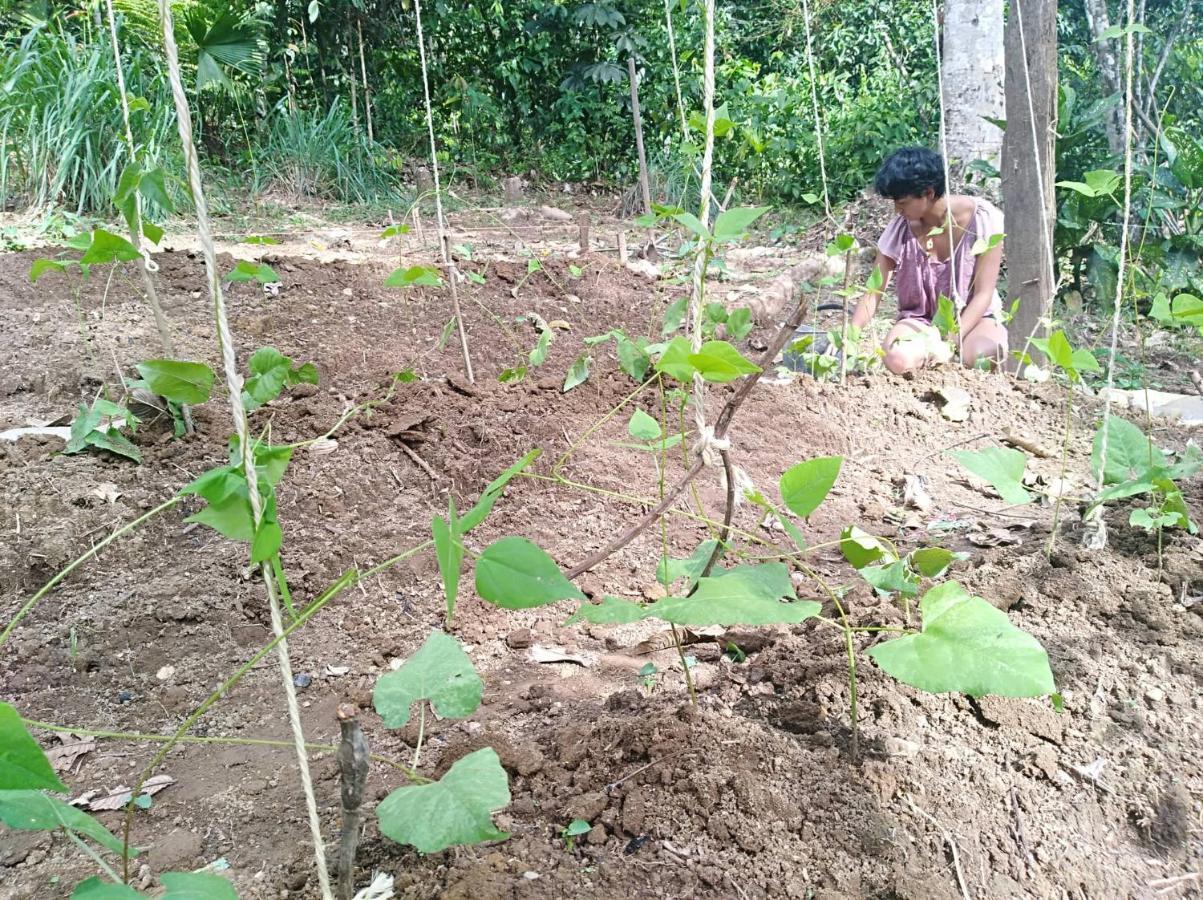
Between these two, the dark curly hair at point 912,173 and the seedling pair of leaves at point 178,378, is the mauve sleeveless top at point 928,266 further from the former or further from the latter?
the seedling pair of leaves at point 178,378

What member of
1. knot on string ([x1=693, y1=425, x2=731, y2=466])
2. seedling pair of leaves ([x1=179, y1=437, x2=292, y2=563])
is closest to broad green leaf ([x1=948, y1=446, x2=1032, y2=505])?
knot on string ([x1=693, y1=425, x2=731, y2=466])

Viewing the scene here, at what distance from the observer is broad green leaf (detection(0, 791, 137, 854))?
2.51ft

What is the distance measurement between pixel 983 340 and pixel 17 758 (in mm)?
3555

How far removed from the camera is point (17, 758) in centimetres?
70

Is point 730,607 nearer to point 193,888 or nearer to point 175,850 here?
point 193,888

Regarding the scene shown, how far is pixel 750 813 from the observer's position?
3.45 feet

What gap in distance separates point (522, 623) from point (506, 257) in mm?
3559

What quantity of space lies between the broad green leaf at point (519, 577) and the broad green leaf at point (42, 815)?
0.40 m

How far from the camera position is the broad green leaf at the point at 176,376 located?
1102mm

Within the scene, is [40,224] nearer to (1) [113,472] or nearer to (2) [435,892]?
(1) [113,472]

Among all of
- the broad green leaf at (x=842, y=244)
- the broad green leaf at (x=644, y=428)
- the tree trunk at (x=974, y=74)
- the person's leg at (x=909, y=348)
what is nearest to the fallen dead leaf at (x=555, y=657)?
the broad green leaf at (x=644, y=428)

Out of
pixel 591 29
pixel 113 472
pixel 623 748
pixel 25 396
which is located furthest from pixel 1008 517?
pixel 591 29

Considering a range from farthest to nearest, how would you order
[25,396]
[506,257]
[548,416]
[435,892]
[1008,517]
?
[506,257]
[25,396]
[548,416]
[1008,517]
[435,892]

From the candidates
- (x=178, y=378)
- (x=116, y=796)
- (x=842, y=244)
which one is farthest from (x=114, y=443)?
(x=842, y=244)
